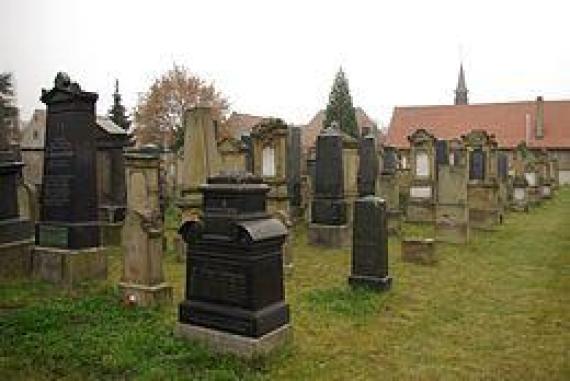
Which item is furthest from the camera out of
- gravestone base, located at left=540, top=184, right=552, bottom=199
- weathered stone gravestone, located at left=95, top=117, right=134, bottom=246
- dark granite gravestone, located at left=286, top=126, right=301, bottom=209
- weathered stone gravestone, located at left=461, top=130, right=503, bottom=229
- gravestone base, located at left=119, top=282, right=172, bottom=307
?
gravestone base, located at left=540, top=184, right=552, bottom=199

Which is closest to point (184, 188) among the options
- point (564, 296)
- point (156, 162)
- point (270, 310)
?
point (156, 162)

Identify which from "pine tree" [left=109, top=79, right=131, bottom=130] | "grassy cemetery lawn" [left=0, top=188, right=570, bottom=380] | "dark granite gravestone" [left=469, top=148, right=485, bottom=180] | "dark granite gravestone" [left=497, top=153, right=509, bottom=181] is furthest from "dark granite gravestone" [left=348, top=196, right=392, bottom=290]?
"pine tree" [left=109, top=79, right=131, bottom=130]

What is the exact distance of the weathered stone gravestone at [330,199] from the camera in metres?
12.8

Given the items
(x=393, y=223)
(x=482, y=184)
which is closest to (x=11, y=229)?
(x=393, y=223)

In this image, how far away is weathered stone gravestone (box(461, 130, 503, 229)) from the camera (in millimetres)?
16594

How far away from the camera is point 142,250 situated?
7.54 metres

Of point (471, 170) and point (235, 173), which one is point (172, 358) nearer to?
point (235, 173)

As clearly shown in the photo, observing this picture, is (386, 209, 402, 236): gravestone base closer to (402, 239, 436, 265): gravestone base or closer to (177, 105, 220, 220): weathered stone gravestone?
(402, 239, 436, 265): gravestone base

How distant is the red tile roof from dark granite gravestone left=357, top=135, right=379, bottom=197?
126 ft

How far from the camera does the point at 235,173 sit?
6344mm

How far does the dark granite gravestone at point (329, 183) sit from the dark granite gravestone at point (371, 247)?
3925 mm

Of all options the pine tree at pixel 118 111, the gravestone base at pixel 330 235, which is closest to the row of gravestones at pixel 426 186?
the gravestone base at pixel 330 235

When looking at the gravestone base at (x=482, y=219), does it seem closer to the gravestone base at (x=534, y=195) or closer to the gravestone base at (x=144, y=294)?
the gravestone base at (x=534, y=195)

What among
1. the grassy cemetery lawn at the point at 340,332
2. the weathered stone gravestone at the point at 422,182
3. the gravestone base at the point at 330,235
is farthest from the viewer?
the weathered stone gravestone at the point at 422,182
